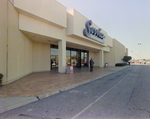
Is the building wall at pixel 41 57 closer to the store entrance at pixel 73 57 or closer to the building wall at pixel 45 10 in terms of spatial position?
the store entrance at pixel 73 57

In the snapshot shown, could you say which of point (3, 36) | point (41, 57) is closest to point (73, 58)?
point (41, 57)

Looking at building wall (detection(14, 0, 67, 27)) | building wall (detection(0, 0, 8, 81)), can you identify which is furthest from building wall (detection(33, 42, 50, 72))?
building wall (detection(0, 0, 8, 81))

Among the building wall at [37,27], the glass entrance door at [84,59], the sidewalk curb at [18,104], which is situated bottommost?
the sidewalk curb at [18,104]

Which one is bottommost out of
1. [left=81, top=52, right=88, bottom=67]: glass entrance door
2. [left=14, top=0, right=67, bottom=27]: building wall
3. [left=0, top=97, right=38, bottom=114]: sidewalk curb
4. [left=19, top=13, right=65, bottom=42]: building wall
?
Result: [left=0, top=97, right=38, bottom=114]: sidewalk curb

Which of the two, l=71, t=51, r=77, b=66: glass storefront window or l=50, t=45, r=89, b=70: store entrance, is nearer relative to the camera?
l=50, t=45, r=89, b=70: store entrance

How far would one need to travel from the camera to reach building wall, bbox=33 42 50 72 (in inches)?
512

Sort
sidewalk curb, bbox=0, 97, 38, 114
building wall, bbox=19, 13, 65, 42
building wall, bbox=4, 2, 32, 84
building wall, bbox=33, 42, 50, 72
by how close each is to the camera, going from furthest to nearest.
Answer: building wall, bbox=33, 42, 50, 72
building wall, bbox=19, 13, 65, 42
building wall, bbox=4, 2, 32, 84
sidewalk curb, bbox=0, 97, 38, 114

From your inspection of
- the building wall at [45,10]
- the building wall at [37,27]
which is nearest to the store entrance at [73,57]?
the building wall at [37,27]

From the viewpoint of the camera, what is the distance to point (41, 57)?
44.8 feet

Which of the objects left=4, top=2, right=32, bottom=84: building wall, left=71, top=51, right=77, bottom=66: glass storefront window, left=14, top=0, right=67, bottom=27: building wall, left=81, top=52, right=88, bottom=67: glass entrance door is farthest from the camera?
left=81, top=52, right=88, bottom=67: glass entrance door

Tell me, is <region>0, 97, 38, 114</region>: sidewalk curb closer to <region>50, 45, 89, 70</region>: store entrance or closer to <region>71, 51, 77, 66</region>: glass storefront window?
<region>50, 45, 89, 70</region>: store entrance

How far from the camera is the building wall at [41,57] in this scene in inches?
512

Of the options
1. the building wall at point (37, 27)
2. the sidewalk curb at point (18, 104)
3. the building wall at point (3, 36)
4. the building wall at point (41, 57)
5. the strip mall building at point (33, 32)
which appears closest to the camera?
the sidewalk curb at point (18, 104)

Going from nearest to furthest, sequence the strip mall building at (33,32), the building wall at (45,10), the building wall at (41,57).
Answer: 1. the strip mall building at (33,32)
2. the building wall at (45,10)
3. the building wall at (41,57)
